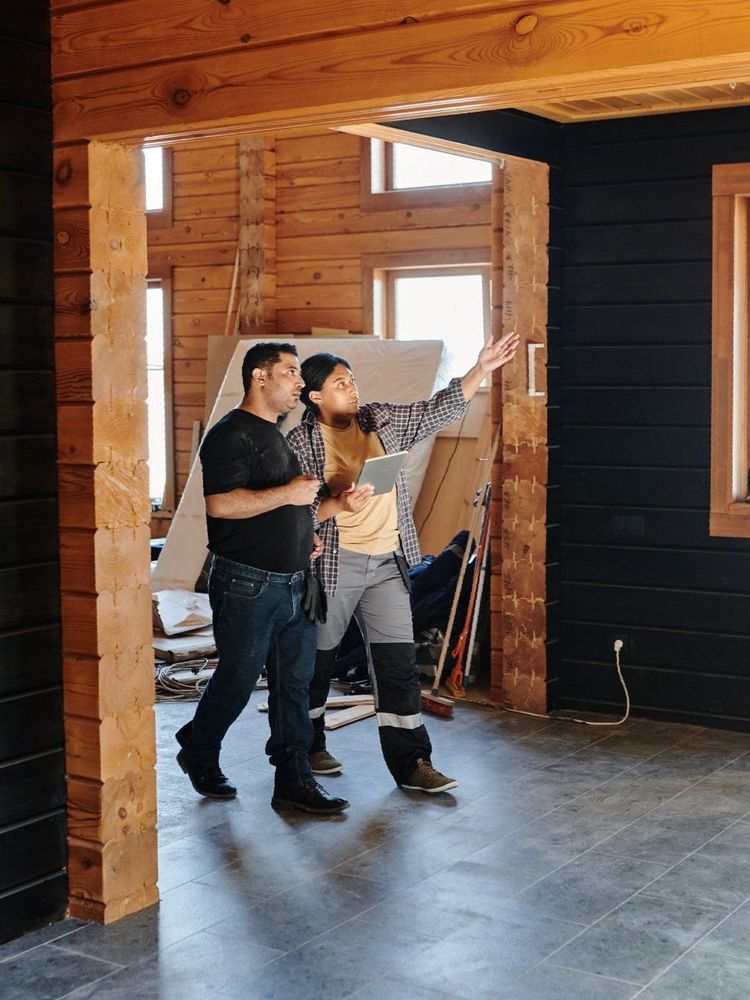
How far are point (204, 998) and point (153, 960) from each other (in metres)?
0.29

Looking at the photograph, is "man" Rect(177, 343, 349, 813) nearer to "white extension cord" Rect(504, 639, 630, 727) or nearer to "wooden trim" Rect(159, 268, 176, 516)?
"white extension cord" Rect(504, 639, 630, 727)

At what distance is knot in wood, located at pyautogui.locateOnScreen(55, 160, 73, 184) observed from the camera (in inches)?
150

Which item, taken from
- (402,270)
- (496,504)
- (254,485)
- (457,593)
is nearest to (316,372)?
(254,485)

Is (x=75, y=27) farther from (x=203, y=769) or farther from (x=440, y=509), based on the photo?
(x=440, y=509)

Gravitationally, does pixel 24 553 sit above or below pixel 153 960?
above

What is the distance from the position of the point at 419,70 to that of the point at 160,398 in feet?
24.4

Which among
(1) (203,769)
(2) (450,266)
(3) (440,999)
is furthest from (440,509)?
(3) (440,999)

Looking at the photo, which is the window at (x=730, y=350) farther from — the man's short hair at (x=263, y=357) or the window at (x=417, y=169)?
the window at (x=417, y=169)

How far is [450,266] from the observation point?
885 centimetres

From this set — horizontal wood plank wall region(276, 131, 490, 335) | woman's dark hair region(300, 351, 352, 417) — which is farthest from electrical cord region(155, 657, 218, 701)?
horizontal wood plank wall region(276, 131, 490, 335)

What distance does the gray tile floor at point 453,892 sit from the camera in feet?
11.4

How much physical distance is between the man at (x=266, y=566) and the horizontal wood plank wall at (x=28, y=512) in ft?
2.71

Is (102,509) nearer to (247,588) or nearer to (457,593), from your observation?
(247,588)

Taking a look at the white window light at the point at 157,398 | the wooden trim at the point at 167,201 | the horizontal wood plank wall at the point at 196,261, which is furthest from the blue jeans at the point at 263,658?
the wooden trim at the point at 167,201
